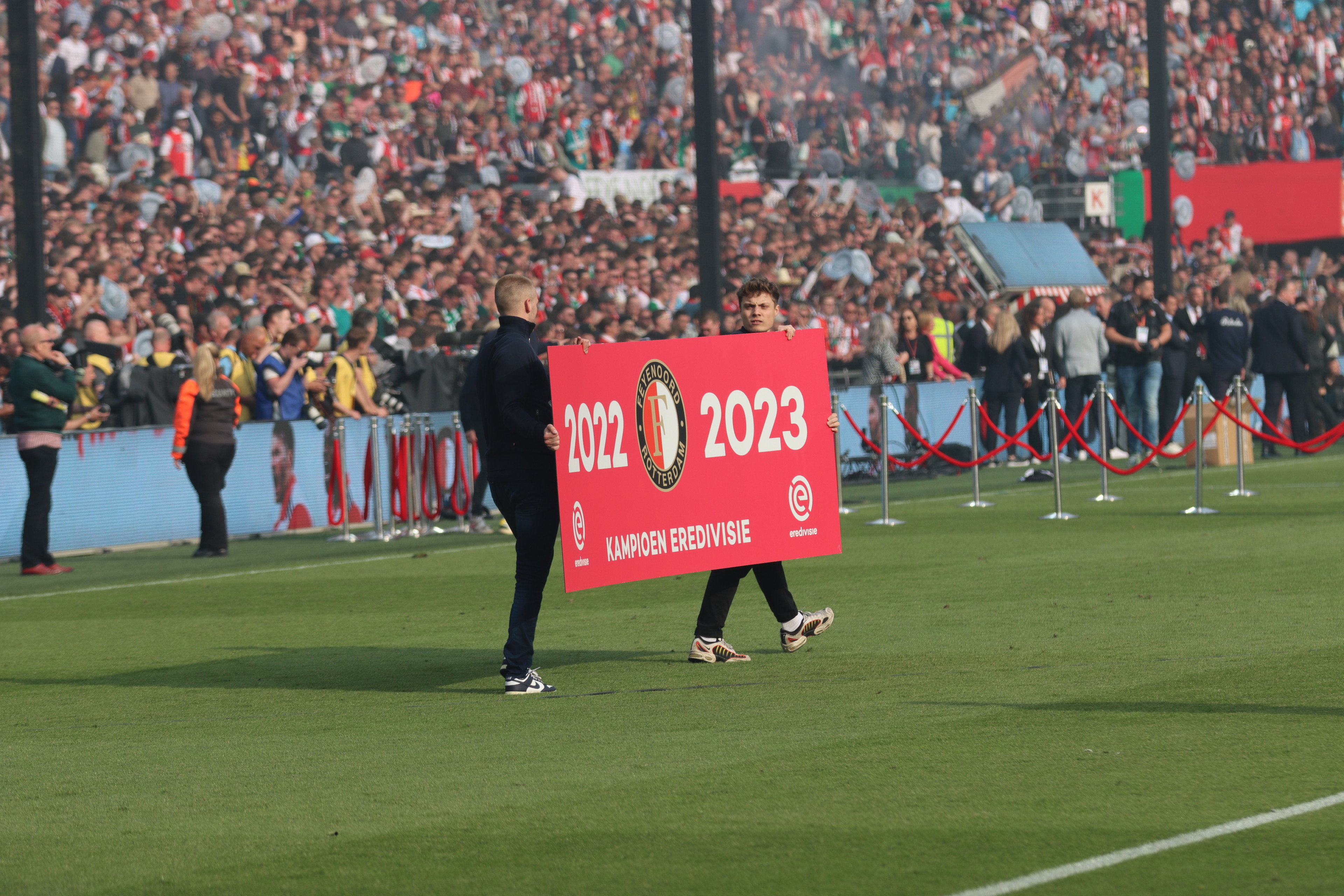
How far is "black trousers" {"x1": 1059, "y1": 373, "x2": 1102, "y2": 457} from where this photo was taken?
23719 millimetres

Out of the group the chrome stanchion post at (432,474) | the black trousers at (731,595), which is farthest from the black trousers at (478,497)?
the black trousers at (731,595)

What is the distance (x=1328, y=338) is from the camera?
26562 millimetres

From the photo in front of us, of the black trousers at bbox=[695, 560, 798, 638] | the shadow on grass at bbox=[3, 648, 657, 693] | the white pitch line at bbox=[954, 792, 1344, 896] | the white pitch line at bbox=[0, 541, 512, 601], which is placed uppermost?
the black trousers at bbox=[695, 560, 798, 638]

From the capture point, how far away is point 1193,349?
25562 mm

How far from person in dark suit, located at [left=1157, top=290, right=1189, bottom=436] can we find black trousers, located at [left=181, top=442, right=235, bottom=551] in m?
12.5

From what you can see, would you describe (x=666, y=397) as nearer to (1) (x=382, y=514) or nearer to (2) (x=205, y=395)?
(2) (x=205, y=395)

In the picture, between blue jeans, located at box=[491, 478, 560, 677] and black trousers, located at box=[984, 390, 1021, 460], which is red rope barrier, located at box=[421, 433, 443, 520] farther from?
blue jeans, located at box=[491, 478, 560, 677]

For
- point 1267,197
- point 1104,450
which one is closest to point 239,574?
point 1104,450

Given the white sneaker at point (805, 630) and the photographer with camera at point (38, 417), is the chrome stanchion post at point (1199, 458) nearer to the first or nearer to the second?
the white sneaker at point (805, 630)

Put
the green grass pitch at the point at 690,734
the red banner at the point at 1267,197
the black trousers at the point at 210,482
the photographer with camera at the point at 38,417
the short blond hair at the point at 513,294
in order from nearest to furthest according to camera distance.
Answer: the green grass pitch at the point at 690,734 → the short blond hair at the point at 513,294 → the photographer with camera at the point at 38,417 → the black trousers at the point at 210,482 → the red banner at the point at 1267,197

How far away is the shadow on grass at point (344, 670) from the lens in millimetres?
9641

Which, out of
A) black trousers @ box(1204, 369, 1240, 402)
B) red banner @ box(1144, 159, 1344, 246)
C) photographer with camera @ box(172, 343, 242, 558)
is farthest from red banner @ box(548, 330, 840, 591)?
red banner @ box(1144, 159, 1344, 246)

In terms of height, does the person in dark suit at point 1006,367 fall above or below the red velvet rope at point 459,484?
above

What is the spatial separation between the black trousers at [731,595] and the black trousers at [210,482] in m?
7.70
